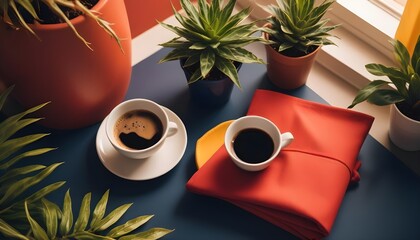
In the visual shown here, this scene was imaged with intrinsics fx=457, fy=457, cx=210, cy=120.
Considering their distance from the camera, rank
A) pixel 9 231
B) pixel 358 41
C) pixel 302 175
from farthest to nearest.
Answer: pixel 358 41
pixel 302 175
pixel 9 231

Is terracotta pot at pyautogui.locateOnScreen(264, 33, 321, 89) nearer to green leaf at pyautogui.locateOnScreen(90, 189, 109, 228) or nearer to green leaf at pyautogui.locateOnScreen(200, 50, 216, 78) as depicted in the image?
green leaf at pyautogui.locateOnScreen(200, 50, 216, 78)

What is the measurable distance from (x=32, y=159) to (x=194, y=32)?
36 centimetres

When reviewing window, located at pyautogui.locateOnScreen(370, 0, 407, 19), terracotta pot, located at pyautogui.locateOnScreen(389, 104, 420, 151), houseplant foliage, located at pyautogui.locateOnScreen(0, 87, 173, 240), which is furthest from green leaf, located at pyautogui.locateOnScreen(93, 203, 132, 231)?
Answer: window, located at pyautogui.locateOnScreen(370, 0, 407, 19)

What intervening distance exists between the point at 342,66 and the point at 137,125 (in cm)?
42

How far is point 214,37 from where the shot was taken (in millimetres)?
753

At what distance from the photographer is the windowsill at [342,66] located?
883 millimetres

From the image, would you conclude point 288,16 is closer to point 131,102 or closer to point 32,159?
point 131,102

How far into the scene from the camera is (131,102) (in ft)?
2.54

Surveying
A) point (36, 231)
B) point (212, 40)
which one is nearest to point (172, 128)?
point (212, 40)

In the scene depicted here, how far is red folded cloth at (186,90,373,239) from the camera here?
2.31 feet

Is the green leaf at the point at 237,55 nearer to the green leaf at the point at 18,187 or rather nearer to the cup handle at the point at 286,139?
the cup handle at the point at 286,139

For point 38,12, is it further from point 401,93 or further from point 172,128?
point 401,93

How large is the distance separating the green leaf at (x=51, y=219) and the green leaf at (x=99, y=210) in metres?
0.05

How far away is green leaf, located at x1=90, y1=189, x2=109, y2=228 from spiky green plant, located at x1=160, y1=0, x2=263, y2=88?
23cm
